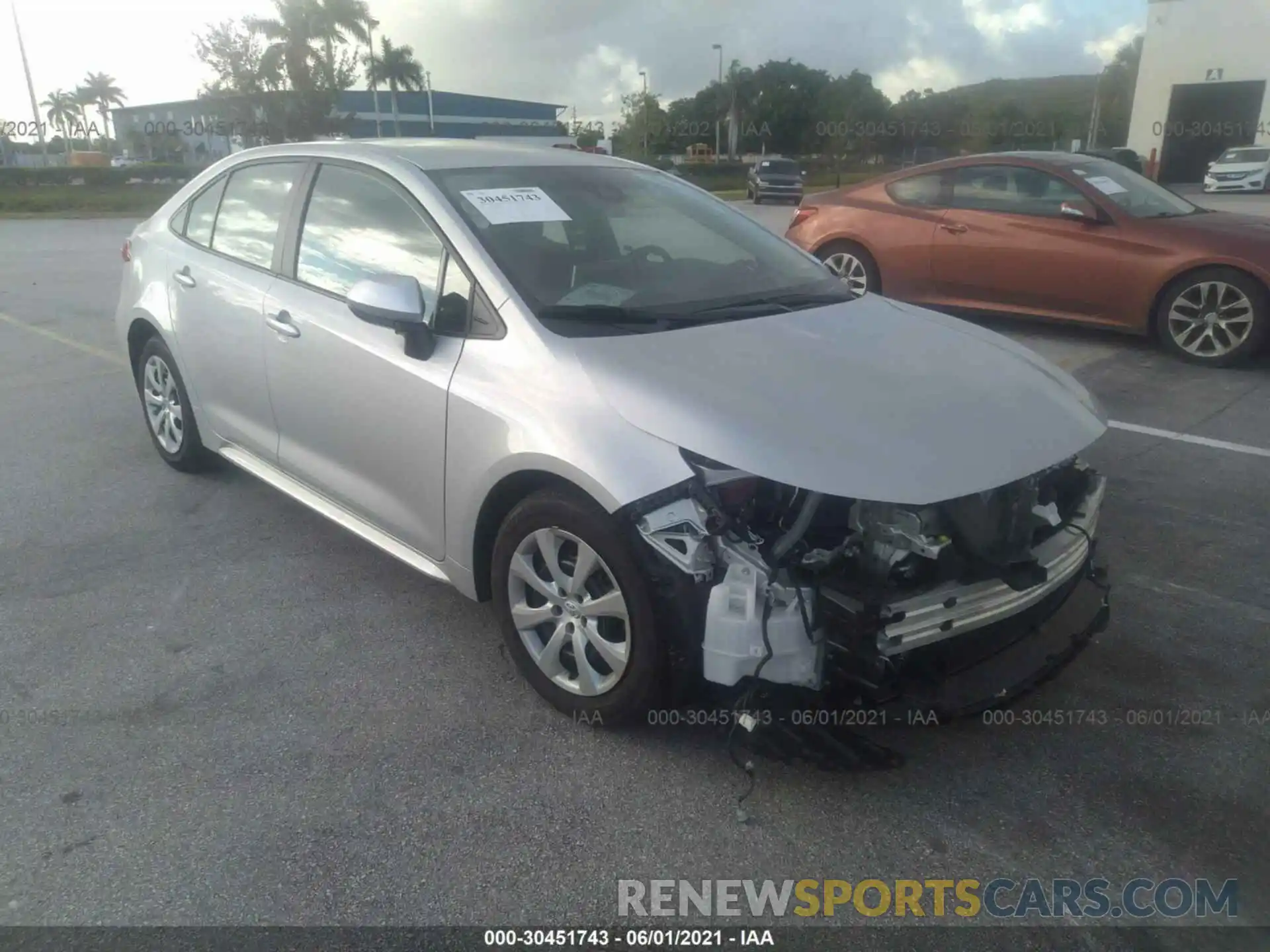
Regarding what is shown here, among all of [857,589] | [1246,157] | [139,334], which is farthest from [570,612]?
[1246,157]

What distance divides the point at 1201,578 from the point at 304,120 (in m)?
52.6

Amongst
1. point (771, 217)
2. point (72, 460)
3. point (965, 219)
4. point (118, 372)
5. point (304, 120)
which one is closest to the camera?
point (72, 460)

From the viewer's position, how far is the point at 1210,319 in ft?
23.4

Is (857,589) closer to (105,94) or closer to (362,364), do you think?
(362,364)

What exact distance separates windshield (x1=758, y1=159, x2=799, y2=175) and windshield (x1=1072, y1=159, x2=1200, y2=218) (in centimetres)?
2110

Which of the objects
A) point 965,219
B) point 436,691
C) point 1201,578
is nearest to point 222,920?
point 436,691

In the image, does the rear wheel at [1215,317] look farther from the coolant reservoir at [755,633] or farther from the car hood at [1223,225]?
the coolant reservoir at [755,633]

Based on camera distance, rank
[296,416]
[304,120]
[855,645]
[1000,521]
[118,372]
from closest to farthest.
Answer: [855,645], [1000,521], [296,416], [118,372], [304,120]

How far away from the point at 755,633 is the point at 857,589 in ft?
0.96

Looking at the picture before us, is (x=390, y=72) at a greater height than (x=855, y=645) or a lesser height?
greater

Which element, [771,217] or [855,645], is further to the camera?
[771,217]

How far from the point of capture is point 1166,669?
3.35 metres

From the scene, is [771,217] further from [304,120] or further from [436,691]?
[304,120]

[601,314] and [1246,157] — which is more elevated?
[601,314]
